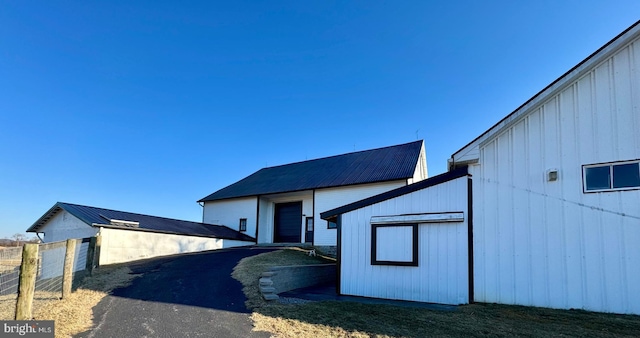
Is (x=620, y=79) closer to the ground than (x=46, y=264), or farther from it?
farther from it

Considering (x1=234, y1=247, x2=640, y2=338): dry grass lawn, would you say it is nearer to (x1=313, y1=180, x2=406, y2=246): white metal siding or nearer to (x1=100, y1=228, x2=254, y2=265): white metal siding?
Answer: (x1=313, y1=180, x2=406, y2=246): white metal siding

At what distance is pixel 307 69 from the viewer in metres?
18.8

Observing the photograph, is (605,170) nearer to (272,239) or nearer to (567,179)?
(567,179)

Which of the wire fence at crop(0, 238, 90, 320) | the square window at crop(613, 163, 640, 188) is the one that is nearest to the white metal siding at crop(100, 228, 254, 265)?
the wire fence at crop(0, 238, 90, 320)

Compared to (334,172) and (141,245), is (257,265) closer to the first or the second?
(141,245)

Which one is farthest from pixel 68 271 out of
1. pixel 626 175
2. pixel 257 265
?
pixel 626 175

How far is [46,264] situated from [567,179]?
1220 centimetres

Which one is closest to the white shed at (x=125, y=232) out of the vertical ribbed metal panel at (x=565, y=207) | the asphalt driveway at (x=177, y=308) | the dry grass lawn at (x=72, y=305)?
the asphalt driveway at (x=177, y=308)

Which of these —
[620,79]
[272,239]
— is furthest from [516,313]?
[272,239]

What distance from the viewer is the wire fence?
22.5 feet

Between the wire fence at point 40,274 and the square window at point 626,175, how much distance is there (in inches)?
461

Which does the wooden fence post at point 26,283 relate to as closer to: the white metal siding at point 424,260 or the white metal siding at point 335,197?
the white metal siding at point 424,260

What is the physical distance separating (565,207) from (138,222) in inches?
718

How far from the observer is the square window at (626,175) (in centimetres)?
709
